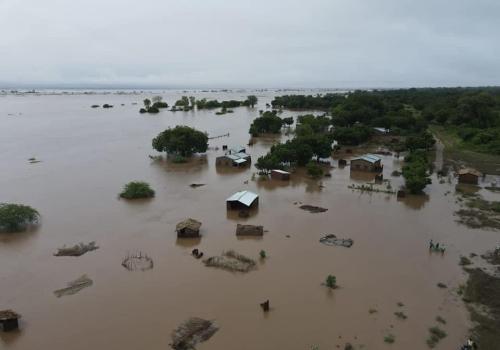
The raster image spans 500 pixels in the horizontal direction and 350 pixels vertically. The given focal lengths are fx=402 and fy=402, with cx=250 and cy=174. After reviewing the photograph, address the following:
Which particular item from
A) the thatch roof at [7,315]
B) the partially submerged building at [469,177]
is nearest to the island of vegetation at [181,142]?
the partially submerged building at [469,177]

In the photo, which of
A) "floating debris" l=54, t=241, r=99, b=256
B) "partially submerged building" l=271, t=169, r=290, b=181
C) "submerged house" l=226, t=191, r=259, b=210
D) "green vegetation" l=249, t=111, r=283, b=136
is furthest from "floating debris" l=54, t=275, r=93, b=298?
"green vegetation" l=249, t=111, r=283, b=136

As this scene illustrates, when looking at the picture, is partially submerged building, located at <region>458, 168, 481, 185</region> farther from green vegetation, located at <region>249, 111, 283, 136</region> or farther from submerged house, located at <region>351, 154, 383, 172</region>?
green vegetation, located at <region>249, 111, 283, 136</region>

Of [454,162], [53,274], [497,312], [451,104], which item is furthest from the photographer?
[451,104]

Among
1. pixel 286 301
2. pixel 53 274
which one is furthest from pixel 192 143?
pixel 286 301

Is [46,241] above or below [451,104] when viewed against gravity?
below

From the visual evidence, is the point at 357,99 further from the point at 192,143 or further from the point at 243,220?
the point at 243,220

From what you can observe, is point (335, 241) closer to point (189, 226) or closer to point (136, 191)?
point (189, 226)
